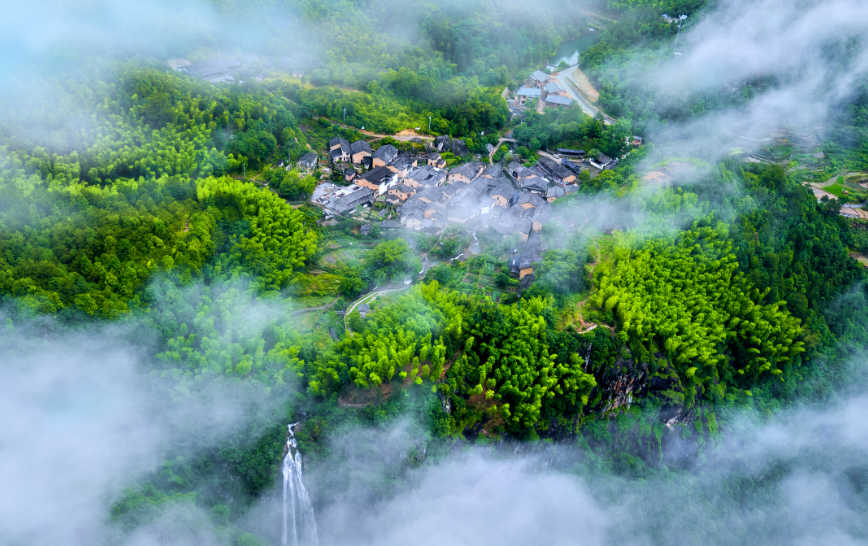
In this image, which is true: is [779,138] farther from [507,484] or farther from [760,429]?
[507,484]

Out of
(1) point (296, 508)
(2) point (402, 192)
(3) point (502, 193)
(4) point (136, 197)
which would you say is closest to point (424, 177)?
(2) point (402, 192)

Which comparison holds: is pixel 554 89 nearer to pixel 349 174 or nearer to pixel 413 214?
pixel 349 174

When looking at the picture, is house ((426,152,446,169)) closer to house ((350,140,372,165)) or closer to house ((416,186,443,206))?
house ((350,140,372,165))


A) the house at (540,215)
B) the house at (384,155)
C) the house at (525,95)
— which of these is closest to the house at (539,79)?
the house at (525,95)

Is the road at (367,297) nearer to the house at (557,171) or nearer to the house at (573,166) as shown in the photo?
the house at (557,171)

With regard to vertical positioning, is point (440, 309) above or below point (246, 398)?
above

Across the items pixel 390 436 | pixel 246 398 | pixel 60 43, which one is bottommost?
pixel 390 436

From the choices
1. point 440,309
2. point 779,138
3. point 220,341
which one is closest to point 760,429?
point 440,309
